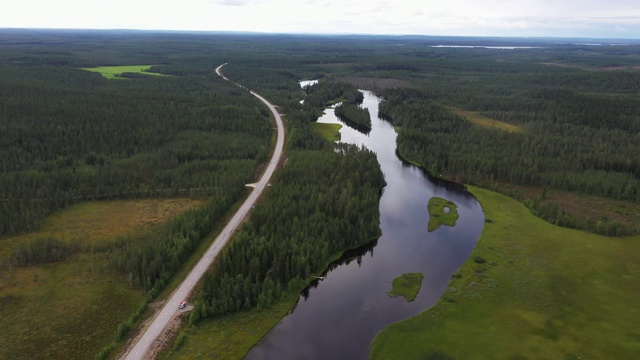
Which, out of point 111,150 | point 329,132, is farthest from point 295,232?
point 329,132

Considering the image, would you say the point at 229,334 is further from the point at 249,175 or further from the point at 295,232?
the point at 249,175

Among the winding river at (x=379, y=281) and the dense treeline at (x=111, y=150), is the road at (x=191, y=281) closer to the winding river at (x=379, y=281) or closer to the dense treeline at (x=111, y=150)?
the dense treeline at (x=111, y=150)

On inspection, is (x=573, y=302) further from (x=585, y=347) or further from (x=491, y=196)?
(x=491, y=196)

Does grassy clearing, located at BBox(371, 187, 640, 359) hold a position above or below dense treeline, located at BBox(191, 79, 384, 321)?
below

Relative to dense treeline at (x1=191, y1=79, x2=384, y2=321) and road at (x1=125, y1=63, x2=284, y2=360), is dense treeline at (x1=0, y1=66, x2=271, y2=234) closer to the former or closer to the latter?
road at (x1=125, y1=63, x2=284, y2=360)

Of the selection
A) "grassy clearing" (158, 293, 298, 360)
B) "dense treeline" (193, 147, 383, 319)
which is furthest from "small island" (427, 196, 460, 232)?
"grassy clearing" (158, 293, 298, 360)

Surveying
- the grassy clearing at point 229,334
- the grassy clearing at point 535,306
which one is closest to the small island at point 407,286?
the grassy clearing at point 535,306
